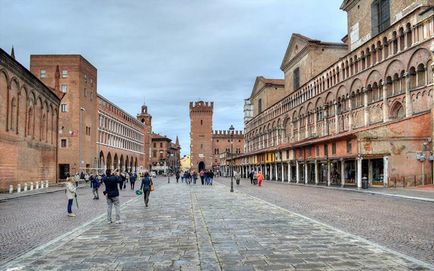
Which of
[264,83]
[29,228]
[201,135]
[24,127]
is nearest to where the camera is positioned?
[29,228]

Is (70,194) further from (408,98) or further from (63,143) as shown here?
(63,143)

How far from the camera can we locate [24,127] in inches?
1455

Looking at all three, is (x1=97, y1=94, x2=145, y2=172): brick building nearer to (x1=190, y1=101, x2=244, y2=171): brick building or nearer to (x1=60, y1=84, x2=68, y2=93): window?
(x1=60, y1=84, x2=68, y2=93): window

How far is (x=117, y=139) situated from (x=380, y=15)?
58.5 m

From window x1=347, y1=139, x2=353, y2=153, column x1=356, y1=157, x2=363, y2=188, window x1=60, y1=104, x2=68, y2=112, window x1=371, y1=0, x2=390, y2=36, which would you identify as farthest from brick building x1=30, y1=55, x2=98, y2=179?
column x1=356, y1=157, x2=363, y2=188

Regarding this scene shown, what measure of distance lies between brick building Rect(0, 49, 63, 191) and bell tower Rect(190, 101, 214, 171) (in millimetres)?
75563

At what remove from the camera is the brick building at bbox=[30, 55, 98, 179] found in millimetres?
62312

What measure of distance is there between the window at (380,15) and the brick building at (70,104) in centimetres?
4162

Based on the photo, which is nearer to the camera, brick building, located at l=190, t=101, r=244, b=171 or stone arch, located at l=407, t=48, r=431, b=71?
stone arch, located at l=407, t=48, r=431, b=71

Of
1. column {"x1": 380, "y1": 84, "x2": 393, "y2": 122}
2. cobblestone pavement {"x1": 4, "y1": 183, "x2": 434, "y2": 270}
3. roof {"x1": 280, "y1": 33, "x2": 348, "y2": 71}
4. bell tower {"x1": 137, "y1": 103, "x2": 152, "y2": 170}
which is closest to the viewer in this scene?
cobblestone pavement {"x1": 4, "y1": 183, "x2": 434, "y2": 270}

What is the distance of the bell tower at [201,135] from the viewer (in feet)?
402

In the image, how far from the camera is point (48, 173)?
44.5 metres

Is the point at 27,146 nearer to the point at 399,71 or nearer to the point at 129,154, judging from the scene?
the point at 399,71

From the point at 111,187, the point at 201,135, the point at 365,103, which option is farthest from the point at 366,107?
the point at 201,135
